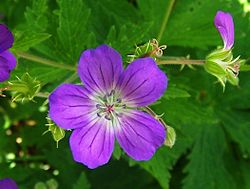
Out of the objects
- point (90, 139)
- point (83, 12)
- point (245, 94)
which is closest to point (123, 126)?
point (90, 139)

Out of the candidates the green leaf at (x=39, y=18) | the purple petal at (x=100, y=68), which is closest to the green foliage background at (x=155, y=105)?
the green leaf at (x=39, y=18)

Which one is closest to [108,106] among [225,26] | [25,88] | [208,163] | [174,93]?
[25,88]

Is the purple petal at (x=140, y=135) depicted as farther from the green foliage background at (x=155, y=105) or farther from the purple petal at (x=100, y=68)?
the green foliage background at (x=155, y=105)

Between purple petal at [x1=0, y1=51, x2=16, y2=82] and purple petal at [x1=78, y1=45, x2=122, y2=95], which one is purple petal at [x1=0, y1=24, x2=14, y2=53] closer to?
purple petal at [x1=0, y1=51, x2=16, y2=82]

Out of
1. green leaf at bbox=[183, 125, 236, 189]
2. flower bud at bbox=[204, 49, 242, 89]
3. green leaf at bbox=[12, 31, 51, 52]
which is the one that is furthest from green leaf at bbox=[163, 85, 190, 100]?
green leaf at bbox=[183, 125, 236, 189]

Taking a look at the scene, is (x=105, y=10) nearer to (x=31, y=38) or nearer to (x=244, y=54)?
(x=244, y=54)

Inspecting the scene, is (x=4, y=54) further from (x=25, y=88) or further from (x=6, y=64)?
(x=25, y=88)
